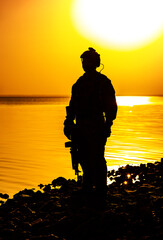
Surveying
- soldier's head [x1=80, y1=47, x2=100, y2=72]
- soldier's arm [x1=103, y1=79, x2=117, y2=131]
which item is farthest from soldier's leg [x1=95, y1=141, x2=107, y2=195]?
soldier's head [x1=80, y1=47, x2=100, y2=72]

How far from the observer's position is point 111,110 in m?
6.89

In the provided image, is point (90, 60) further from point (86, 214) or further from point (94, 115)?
point (86, 214)

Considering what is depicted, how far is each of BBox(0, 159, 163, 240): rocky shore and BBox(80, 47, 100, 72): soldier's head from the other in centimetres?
256

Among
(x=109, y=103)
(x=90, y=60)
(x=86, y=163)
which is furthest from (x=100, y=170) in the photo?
(x=90, y=60)

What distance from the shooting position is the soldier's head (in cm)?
694

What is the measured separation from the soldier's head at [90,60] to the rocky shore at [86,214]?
2.56 meters

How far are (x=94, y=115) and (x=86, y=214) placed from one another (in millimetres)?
1920

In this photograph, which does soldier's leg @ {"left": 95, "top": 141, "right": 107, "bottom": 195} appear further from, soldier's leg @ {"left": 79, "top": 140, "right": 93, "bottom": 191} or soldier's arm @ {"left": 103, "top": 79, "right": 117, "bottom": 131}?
soldier's arm @ {"left": 103, "top": 79, "right": 117, "bottom": 131}

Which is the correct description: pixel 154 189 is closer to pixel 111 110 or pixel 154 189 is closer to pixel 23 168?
pixel 111 110

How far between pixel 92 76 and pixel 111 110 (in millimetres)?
782

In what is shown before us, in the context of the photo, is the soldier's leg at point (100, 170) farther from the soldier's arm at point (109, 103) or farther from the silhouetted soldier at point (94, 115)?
the soldier's arm at point (109, 103)

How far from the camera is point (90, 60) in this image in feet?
22.8

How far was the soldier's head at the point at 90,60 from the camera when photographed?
22.8 feet

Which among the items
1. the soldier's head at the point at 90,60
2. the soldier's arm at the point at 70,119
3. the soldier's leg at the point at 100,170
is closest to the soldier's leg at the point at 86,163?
the soldier's leg at the point at 100,170
